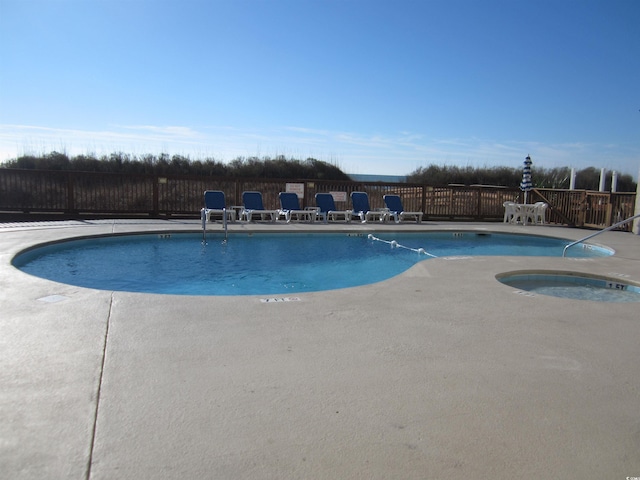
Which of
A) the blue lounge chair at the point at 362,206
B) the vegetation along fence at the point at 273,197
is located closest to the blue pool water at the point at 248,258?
the blue lounge chair at the point at 362,206

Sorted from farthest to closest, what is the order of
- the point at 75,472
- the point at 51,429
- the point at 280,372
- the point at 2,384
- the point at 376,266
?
the point at 376,266, the point at 280,372, the point at 2,384, the point at 51,429, the point at 75,472

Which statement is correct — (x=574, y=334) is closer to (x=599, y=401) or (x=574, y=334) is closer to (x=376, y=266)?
(x=599, y=401)

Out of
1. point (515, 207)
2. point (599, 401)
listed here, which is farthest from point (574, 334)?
point (515, 207)

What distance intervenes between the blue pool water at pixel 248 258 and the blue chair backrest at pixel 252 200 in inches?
104

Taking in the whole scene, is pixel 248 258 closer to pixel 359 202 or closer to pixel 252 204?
pixel 252 204

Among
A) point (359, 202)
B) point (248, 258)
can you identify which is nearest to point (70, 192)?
point (248, 258)

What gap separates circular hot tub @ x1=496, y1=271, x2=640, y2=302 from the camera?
562 centimetres

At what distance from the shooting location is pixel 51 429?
1.96 meters

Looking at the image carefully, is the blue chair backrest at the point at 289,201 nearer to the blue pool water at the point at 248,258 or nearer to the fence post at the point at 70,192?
the blue pool water at the point at 248,258

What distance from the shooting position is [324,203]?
13547mm

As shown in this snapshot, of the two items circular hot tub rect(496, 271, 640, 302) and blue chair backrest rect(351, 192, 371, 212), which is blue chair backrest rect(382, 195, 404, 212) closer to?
blue chair backrest rect(351, 192, 371, 212)

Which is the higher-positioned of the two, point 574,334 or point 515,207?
point 515,207

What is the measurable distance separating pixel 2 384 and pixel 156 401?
0.84 meters

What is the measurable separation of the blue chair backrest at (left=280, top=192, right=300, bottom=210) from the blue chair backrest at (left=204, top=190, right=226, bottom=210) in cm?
179
